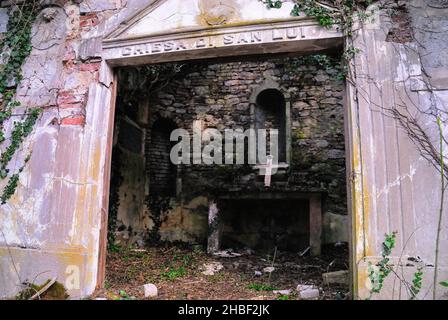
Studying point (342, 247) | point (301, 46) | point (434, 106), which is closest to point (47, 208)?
point (301, 46)

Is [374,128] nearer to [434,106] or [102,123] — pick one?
[434,106]

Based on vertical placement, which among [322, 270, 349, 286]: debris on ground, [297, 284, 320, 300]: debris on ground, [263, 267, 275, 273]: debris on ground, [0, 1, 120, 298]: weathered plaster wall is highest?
[0, 1, 120, 298]: weathered plaster wall

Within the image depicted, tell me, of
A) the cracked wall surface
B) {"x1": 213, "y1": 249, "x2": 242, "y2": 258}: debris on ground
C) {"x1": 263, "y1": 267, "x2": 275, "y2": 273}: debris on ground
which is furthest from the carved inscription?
{"x1": 213, "y1": 249, "x2": 242, "y2": 258}: debris on ground

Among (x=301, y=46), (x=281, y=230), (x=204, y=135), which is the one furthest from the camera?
(x=204, y=135)

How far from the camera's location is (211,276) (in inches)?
198

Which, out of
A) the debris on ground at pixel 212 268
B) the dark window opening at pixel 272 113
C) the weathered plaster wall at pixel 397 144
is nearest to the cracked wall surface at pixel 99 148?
the weathered plaster wall at pixel 397 144

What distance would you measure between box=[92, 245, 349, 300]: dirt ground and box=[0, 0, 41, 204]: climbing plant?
5.52ft

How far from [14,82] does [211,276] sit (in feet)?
11.3

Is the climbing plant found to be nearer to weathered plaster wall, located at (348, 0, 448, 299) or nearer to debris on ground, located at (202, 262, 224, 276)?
debris on ground, located at (202, 262, 224, 276)

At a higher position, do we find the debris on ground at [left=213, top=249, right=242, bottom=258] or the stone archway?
the stone archway

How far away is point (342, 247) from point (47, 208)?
16.6 feet

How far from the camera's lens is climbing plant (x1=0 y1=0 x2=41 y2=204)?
386 cm

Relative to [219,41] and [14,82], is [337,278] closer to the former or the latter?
[219,41]
